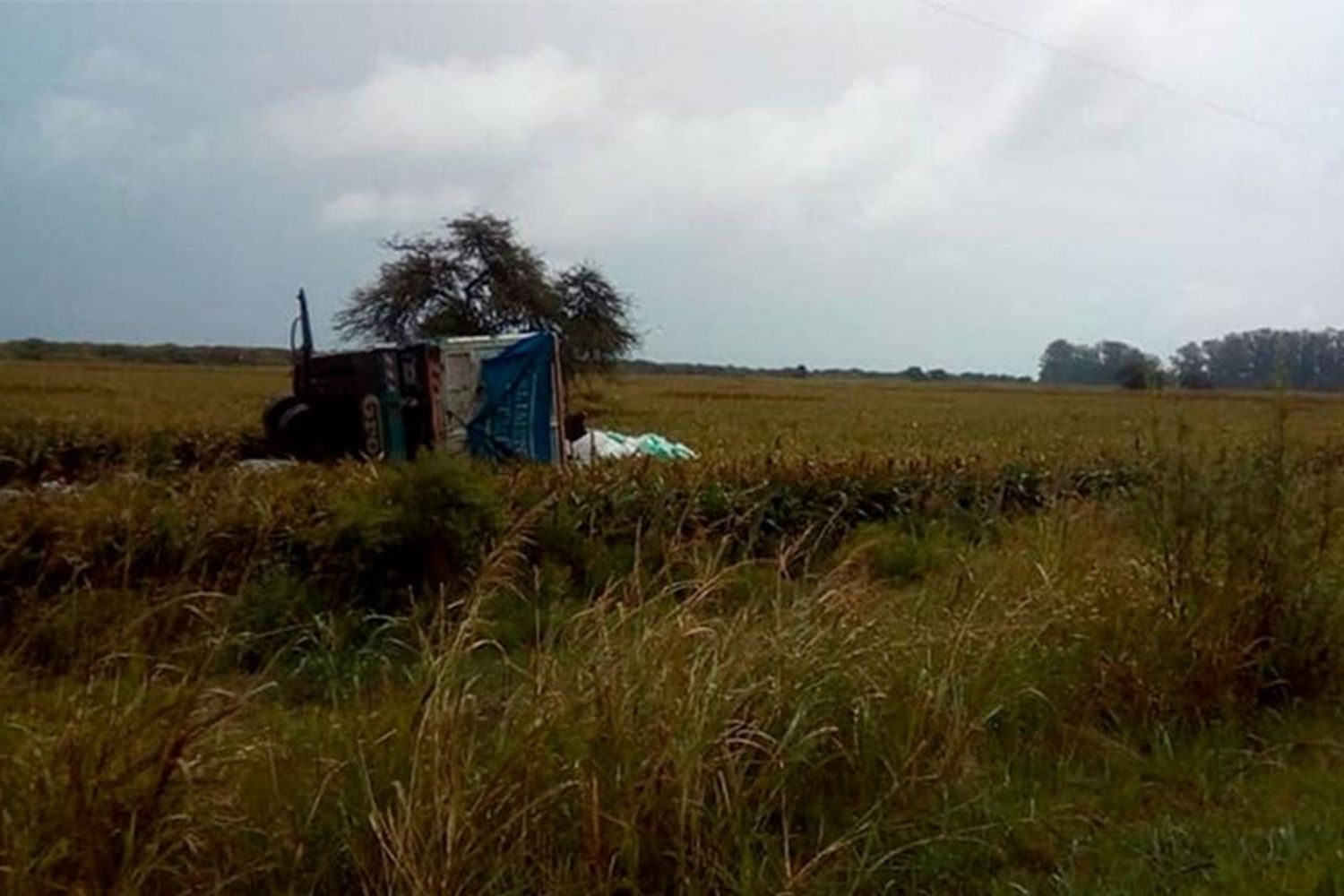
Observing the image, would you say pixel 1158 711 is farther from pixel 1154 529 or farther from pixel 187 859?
pixel 187 859

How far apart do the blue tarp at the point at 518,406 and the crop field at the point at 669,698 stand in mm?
5867

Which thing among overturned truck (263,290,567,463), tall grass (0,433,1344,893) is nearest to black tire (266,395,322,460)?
overturned truck (263,290,567,463)

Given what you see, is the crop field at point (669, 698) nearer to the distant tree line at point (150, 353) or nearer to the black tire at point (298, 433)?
the black tire at point (298, 433)


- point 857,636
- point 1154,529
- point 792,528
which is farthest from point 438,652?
point 792,528

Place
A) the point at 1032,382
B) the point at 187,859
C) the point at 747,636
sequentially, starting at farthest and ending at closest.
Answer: the point at 1032,382
the point at 747,636
the point at 187,859

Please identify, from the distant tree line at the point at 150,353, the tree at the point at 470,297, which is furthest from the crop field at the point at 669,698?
the distant tree line at the point at 150,353

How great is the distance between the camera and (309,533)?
21.6ft

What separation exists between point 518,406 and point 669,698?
10.2 m

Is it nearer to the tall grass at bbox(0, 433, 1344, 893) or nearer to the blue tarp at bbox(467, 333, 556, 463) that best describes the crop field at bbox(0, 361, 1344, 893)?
the tall grass at bbox(0, 433, 1344, 893)

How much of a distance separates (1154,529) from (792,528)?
438cm

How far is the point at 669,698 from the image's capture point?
3168 millimetres

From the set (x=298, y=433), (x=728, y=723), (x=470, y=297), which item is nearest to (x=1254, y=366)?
(x=728, y=723)

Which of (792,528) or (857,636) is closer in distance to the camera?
(857,636)

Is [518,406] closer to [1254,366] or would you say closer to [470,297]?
[1254,366]
